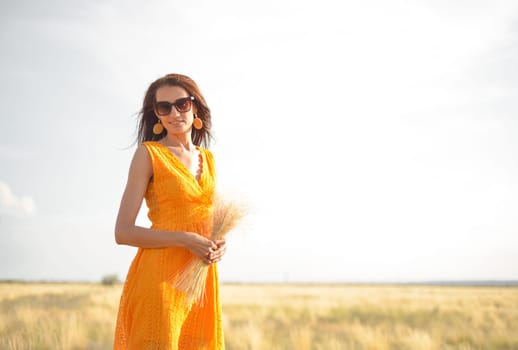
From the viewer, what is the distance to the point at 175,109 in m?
2.80

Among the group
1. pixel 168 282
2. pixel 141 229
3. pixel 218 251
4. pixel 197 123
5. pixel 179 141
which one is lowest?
pixel 168 282

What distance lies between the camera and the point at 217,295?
2781 mm

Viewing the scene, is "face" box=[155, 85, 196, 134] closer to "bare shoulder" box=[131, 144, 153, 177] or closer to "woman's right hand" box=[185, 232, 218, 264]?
"bare shoulder" box=[131, 144, 153, 177]

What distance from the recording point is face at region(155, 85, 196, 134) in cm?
281

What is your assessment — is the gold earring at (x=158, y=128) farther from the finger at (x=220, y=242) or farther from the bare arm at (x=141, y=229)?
the finger at (x=220, y=242)

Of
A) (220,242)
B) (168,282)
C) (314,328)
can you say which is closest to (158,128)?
(220,242)

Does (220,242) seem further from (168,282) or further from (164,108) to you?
(164,108)

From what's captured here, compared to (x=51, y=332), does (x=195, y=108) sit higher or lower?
higher

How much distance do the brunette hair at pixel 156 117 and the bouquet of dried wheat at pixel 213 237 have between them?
0.49 metres

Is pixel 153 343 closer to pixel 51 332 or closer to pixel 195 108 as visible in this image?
pixel 195 108

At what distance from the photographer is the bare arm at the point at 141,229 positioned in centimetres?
251

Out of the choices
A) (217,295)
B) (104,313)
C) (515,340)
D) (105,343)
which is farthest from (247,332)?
(217,295)

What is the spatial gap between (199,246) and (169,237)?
5.8 inches

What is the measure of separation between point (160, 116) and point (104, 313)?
9.71 meters
